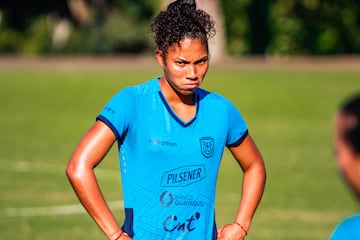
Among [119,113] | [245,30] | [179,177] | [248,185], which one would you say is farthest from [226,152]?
[245,30]

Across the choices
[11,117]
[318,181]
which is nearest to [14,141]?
[11,117]

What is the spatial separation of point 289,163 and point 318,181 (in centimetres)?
278

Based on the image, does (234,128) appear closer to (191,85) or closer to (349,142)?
(191,85)

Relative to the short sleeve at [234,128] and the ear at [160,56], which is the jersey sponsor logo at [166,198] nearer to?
the short sleeve at [234,128]

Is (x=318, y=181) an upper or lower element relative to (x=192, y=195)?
lower

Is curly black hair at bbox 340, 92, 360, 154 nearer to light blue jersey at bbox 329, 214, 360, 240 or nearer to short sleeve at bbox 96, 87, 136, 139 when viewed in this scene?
light blue jersey at bbox 329, 214, 360, 240

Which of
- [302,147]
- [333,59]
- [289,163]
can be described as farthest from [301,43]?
[289,163]

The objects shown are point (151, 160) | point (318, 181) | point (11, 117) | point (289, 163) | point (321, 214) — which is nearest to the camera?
point (151, 160)

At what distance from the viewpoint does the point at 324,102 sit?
33.5 metres

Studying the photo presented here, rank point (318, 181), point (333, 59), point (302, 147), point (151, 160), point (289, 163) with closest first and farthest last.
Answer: point (151, 160), point (318, 181), point (289, 163), point (302, 147), point (333, 59)

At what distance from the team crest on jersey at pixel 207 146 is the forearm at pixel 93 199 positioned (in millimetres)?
719

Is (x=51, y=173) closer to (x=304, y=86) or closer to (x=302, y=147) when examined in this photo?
(x=302, y=147)

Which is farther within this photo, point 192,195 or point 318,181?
point 318,181

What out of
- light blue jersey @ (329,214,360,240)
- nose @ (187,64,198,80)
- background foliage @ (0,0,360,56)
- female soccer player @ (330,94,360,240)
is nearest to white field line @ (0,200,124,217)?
nose @ (187,64,198,80)
